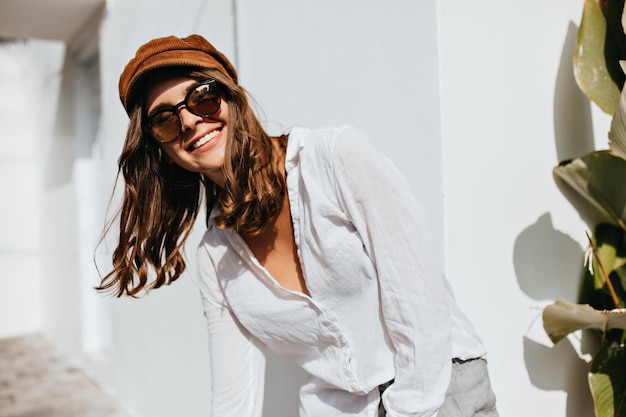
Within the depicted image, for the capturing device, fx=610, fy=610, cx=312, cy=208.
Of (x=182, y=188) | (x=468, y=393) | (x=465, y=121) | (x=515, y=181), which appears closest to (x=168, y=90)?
(x=182, y=188)

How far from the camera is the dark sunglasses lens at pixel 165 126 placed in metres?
1.44

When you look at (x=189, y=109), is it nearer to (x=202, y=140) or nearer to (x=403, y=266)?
(x=202, y=140)

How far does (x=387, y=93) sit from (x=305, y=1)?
0.48 metres

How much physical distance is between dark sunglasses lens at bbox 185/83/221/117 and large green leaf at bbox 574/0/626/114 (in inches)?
66.5

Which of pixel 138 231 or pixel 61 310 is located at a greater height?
pixel 138 231

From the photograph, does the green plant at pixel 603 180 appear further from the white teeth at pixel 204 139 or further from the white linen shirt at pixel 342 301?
the white teeth at pixel 204 139

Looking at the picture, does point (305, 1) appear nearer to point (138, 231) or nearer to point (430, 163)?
point (430, 163)

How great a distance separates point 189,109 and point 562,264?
1.95 m

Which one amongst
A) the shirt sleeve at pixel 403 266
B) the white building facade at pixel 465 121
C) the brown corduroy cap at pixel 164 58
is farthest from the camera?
the white building facade at pixel 465 121

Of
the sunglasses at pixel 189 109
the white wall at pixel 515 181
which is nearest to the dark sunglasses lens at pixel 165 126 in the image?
the sunglasses at pixel 189 109

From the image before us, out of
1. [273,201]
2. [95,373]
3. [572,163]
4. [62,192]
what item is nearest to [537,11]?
[572,163]

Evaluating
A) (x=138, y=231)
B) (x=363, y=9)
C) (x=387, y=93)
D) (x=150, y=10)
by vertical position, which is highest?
(x=150, y=10)

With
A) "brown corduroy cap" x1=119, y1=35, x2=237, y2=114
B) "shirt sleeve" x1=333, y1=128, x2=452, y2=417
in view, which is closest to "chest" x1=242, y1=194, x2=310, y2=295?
"shirt sleeve" x1=333, y1=128, x2=452, y2=417

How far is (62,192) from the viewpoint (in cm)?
612
